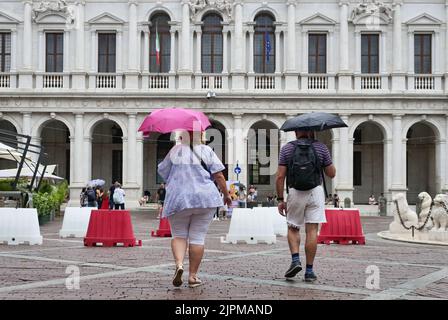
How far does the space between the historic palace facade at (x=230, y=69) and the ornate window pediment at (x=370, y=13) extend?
0.05 metres

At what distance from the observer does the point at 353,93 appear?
37312 millimetres

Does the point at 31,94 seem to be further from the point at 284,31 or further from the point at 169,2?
the point at 284,31

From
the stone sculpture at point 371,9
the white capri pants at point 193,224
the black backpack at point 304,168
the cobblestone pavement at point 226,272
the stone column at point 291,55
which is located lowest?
the cobblestone pavement at point 226,272

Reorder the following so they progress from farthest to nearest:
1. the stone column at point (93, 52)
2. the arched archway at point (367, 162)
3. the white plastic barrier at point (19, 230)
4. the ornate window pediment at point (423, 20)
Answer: the arched archway at point (367, 162), the stone column at point (93, 52), the ornate window pediment at point (423, 20), the white plastic barrier at point (19, 230)

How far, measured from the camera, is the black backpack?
28.1 ft

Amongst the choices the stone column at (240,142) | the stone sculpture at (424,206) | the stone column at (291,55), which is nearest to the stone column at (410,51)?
the stone column at (291,55)

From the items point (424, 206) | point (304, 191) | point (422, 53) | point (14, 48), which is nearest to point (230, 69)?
point (422, 53)

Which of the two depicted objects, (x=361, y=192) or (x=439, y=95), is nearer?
(x=439, y=95)

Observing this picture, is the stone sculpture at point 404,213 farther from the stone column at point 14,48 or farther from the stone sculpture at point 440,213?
the stone column at point 14,48

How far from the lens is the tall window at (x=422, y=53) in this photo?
38.2 m

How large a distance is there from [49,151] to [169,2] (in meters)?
11.9

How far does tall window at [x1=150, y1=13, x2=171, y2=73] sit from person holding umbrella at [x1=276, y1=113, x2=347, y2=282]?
30367 mm

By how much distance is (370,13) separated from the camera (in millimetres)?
37844

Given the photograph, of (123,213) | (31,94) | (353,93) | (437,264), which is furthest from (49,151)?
(437,264)
